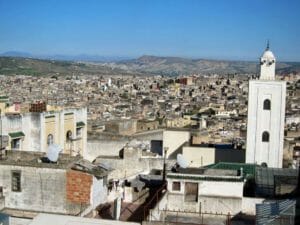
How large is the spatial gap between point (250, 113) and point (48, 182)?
995cm

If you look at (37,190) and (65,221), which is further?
(37,190)

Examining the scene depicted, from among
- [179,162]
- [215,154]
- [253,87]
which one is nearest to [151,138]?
[215,154]

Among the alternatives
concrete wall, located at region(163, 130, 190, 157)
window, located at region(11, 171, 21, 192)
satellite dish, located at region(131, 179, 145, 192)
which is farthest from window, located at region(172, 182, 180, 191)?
concrete wall, located at region(163, 130, 190, 157)

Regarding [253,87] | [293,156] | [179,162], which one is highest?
[253,87]

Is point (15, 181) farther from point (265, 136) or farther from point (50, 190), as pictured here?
point (265, 136)

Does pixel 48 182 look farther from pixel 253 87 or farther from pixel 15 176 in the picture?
pixel 253 87

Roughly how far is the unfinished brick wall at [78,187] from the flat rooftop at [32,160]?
0.23m

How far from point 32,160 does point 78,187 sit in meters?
1.37

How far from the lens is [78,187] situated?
10.9 m

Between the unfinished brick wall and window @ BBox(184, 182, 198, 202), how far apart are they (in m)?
1.94

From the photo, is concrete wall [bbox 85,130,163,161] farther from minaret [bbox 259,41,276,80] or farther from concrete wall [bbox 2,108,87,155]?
minaret [bbox 259,41,276,80]

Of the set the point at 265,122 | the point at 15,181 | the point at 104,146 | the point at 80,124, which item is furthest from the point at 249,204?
the point at 104,146

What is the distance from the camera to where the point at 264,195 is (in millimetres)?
11492

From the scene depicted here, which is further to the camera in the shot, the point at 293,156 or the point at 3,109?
the point at 293,156
